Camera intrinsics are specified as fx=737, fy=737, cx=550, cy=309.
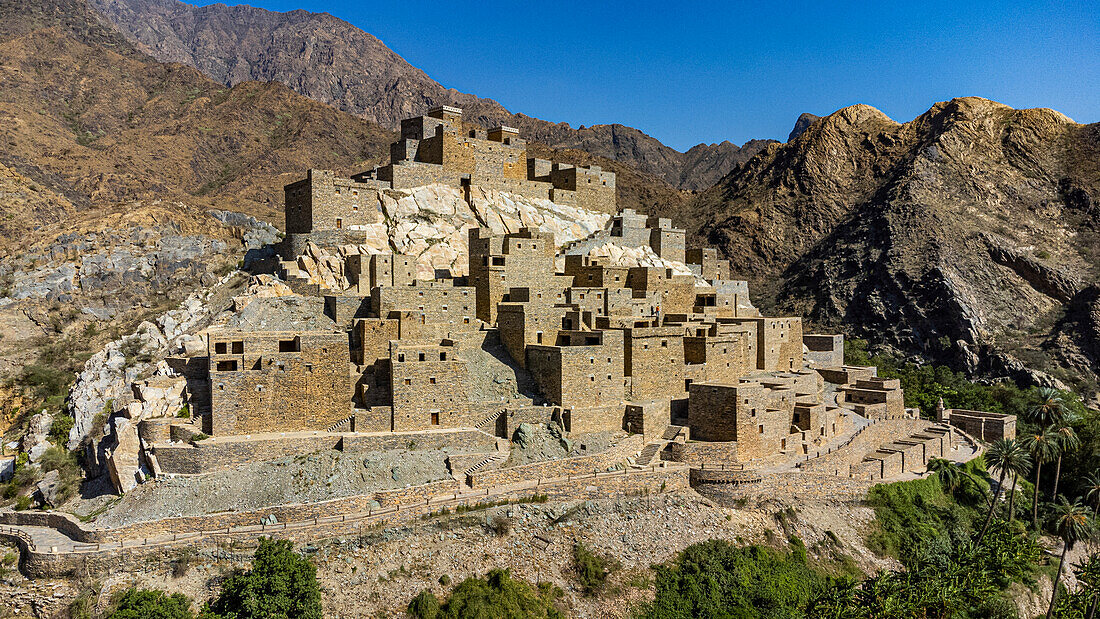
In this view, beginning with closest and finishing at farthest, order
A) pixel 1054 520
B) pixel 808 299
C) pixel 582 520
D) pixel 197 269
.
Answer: pixel 582 520 < pixel 1054 520 < pixel 197 269 < pixel 808 299

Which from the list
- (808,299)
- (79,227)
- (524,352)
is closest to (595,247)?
(524,352)

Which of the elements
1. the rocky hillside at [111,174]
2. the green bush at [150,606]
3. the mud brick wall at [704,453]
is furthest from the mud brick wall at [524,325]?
the rocky hillside at [111,174]

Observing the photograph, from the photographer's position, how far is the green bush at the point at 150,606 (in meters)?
19.2

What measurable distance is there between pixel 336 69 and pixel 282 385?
125 meters

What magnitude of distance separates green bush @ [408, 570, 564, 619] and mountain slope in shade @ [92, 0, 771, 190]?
4153 inches

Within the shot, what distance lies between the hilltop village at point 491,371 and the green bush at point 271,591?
4.33m

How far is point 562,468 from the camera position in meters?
25.5

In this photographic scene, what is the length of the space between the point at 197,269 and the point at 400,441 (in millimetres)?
19862

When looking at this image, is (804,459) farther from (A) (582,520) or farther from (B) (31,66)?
(B) (31,66)

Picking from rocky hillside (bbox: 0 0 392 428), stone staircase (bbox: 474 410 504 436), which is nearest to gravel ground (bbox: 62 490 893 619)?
stone staircase (bbox: 474 410 504 436)

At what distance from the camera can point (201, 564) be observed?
20.6 meters

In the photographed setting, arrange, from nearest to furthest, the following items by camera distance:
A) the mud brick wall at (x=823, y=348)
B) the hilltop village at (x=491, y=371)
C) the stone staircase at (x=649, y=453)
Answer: the hilltop village at (x=491, y=371), the stone staircase at (x=649, y=453), the mud brick wall at (x=823, y=348)

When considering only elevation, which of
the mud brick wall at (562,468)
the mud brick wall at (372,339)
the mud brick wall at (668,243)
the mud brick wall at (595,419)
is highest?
the mud brick wall at (668,243)

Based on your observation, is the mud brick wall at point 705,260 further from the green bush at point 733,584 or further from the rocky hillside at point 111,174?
the rocky hillside at point 111,174
